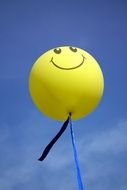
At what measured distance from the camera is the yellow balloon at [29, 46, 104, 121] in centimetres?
632

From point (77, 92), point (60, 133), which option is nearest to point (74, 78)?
point (77, 92)

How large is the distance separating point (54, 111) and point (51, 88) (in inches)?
21.1

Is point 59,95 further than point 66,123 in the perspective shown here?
No

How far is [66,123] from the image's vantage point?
677 centimetres

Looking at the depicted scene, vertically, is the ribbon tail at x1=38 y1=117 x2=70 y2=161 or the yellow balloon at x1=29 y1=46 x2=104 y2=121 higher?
the yellow balloon at x1=29 y1=46 x2=104 y2=121

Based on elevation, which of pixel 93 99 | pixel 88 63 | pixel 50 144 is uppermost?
pixel 88 63

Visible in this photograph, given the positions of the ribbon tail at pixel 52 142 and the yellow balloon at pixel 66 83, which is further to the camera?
the ribbon tail at pixel 52 142

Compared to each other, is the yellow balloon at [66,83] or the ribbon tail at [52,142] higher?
the yellow balloon at [66,83]

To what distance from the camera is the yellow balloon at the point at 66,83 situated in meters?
6.32

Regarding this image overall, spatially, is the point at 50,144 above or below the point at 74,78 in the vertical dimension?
below

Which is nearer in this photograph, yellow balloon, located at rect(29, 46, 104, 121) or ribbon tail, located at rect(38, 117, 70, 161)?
yellow balloon, located at rect(29, 46, 104, 121)

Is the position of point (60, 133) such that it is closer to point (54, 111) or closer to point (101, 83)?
point (54, 111)

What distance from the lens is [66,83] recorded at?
20.6 ft

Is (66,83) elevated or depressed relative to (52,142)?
elevated
